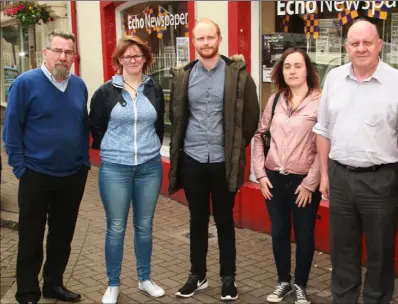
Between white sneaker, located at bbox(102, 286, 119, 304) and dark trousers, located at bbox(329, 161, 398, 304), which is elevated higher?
dark trousers, located at bbox(329, 161, 398, 304)

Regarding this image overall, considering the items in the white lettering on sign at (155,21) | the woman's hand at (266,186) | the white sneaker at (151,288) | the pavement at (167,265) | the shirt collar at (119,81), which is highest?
the white lettering on sign at (155,21)

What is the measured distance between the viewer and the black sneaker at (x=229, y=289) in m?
4.09

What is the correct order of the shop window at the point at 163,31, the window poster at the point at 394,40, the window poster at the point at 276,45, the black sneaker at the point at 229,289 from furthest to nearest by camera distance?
1. the shop window at the point at 163,31
2. the window poster at the point at 276,45
3. the window poster at the point at 394,40
4. the black sneaker at the point at 229,289

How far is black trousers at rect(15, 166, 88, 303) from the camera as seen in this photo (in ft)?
12.4

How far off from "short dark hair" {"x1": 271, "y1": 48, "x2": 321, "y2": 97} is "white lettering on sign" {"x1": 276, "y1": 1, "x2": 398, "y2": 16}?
1.36m

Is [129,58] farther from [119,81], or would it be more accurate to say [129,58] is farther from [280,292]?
[280,292]

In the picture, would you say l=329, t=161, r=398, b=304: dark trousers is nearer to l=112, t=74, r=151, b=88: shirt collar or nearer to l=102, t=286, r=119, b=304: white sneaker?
l=112, t=74, r=151, b=88: shirt collar

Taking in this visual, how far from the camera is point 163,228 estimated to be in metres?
6.00

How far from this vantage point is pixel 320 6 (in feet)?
17.2

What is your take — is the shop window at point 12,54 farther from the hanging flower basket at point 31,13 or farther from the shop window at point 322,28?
the shop window at point 322,28

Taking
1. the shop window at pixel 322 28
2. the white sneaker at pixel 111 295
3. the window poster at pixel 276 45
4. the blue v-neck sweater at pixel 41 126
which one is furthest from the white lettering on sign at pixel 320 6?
the white sneaker at pixel 111 295

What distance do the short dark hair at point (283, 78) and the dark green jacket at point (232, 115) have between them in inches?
8.2

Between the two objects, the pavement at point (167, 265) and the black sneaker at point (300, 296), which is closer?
the black sneaker at point (300, 296)

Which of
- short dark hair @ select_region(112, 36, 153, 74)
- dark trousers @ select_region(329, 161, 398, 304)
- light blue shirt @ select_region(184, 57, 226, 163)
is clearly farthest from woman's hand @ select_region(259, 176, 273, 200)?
short dark hair @ select_region(112, 36, 153, 74)
